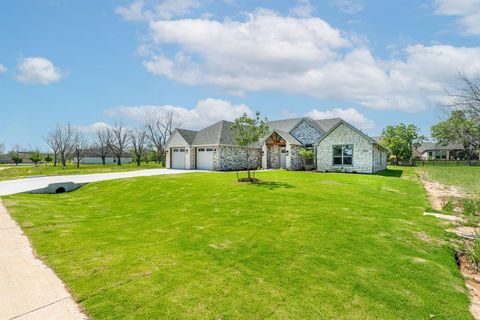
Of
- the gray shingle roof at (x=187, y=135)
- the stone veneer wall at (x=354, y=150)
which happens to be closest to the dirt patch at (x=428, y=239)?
the stone veneer wall at (x=354, y=150)

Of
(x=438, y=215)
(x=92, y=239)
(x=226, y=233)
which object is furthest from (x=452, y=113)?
(x=92, y=239)

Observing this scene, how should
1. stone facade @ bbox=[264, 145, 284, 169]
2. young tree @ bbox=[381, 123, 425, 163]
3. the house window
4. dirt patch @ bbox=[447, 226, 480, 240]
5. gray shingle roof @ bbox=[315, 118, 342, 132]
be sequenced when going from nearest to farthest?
dirt patch @ bbox=[447, 226, 480, 240] < the house window < stone facade @ bbox=[264, 145, 284, 169] < gray shingle roof @ bbox=[315, 118, 342, 132] < young tree @ bbox=[381, 123, 425, 163]

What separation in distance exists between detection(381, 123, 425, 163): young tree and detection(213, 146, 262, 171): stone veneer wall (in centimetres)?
2958

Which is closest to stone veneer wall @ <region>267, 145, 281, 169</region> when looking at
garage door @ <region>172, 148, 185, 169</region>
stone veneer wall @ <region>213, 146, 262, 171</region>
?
stone veneer wall @ <region>213, 146, 262, 171</region>

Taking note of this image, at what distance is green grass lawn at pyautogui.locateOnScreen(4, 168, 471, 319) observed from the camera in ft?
14.5

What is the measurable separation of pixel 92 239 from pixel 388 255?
24.8 ft

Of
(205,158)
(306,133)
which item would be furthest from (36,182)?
(306,133)

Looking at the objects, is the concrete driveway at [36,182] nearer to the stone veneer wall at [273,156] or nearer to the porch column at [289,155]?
the stone veneer wall at [273,156]

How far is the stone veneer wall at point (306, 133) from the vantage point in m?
32.3

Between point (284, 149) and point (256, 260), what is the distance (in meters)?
26.6

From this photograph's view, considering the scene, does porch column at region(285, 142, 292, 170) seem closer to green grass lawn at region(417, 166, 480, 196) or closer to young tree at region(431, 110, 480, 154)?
green grass lawn at region(417, 166, 480, 196)

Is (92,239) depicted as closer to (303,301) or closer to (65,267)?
(65,267)

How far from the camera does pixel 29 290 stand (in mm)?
4758

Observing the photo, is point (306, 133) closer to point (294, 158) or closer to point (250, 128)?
point (294, 158)
